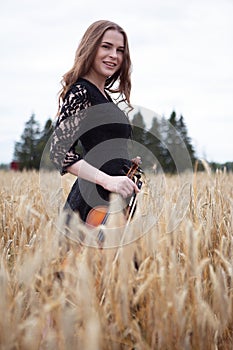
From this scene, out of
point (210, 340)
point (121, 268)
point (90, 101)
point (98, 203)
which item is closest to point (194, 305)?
point (210, 340)

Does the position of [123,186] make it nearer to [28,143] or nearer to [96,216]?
[96,216]

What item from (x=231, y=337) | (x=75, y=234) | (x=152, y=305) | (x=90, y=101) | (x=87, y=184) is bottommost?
(x=231, y=337)

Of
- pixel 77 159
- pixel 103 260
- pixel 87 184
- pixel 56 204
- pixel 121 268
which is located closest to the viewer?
pixel 121 268

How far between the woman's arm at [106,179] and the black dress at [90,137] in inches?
1.6

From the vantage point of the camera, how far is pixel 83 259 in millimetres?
967

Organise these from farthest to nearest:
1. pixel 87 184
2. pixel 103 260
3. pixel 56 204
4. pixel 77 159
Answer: pixel 56 204
pixel 87 184
pixel 77 159
pixel 103 260

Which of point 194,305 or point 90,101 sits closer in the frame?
point 194,305

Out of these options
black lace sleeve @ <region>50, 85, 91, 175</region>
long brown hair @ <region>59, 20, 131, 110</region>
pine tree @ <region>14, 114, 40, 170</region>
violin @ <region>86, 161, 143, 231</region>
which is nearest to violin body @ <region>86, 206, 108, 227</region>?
violin @ <region>86, 161, 143, 231</region>

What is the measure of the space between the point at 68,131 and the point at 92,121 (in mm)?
108

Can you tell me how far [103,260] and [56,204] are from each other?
0.77 m

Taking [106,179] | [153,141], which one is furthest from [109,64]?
[153,141]

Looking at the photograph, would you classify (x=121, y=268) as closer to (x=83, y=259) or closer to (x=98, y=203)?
(x=83, y=259)

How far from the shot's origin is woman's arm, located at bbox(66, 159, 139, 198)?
132 cm

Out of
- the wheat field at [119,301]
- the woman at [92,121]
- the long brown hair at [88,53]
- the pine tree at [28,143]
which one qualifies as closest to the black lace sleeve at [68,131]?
the woman at [92,121]
